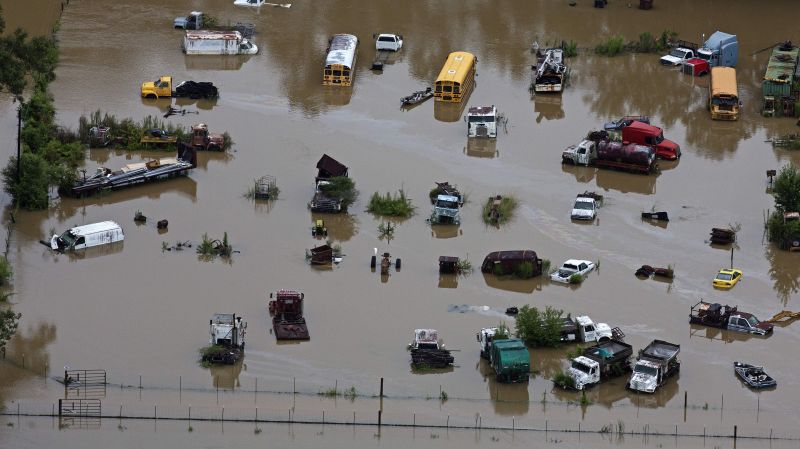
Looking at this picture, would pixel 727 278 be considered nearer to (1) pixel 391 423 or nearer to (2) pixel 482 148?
(1) pixel 391 423

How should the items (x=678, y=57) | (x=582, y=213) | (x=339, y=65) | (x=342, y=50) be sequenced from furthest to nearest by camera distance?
(x=678, y=57) → (x=342, y=50) → (x=339, y=65) → (x=582, y=213)

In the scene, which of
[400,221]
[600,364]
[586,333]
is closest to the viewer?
[600,364]

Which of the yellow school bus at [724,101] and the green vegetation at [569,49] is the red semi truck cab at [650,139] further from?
the green vegetation at [569,49]

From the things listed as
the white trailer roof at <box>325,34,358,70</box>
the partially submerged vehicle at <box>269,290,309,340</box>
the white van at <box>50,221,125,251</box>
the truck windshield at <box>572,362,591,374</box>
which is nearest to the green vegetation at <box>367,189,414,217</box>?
the partially submerged vehicle at <box>269,290,309,340</box>

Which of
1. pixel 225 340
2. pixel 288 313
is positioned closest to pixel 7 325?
pixel 225 340

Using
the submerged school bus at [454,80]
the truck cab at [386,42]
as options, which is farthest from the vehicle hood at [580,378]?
the truck cab at [386,42]

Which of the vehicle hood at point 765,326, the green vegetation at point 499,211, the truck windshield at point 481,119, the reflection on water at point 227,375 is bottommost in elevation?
the reflection on water at point 227,375

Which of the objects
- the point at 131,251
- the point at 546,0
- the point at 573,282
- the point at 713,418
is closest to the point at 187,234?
the point at 131,251
